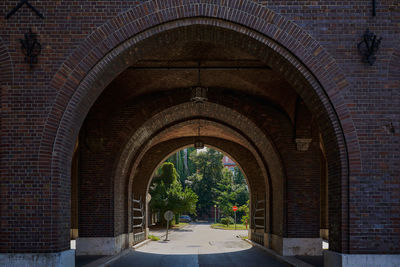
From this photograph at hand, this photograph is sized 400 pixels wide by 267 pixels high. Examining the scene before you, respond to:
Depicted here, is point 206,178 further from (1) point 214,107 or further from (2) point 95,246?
(2) point 95,246

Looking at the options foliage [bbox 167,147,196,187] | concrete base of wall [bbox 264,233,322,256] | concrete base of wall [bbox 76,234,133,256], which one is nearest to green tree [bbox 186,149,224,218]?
foliage [bbox 167,147,196,187]

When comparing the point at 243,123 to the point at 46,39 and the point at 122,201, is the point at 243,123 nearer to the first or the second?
the point at 122,201

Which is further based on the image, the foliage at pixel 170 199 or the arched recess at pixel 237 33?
the foliage at pixel 170 199

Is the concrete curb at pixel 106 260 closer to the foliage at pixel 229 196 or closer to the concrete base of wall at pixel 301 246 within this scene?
the concrete base of wall at pixel 301 246

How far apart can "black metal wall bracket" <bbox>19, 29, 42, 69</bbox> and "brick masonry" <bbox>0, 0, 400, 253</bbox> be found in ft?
0.39

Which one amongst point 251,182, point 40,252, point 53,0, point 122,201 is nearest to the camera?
point 40,252

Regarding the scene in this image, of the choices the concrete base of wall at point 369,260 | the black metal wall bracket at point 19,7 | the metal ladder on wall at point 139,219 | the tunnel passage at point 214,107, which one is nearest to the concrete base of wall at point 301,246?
Result: the tunnel passage at point 214,107

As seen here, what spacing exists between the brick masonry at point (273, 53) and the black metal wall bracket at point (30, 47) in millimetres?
118

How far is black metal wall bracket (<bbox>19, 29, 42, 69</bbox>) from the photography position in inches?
355

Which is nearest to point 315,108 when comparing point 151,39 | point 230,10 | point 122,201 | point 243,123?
point 230,10

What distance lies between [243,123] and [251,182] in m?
7.37

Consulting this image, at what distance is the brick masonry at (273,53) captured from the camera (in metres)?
8.91

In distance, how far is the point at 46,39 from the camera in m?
9.14

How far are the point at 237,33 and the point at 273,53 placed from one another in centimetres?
81
